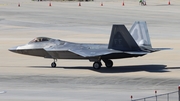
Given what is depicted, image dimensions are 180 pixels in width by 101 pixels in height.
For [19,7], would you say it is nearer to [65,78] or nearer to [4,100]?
[65,78]

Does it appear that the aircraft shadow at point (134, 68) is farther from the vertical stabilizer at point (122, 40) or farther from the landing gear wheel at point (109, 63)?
the vertical stabilizer at point (122, 40)

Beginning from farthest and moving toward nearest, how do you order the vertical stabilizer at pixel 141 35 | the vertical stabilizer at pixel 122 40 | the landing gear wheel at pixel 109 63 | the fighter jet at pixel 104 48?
the vertical stabilizer at pixel 141 35
the landing gear wheel at pixel 109 63
the vertical stabilizer at pixel 122 40
the fighter jet at pixel 104 48

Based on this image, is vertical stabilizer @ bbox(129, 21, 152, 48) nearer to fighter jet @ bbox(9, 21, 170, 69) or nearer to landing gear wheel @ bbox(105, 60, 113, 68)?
fighter jet @ bbox(9, 21, 170, 69)

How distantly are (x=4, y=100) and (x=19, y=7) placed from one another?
66.5m

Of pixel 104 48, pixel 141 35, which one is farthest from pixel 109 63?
pixel 141 35

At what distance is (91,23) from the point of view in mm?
75688

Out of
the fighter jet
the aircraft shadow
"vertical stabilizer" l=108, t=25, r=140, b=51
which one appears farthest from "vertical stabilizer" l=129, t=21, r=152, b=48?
"vertical stabilizer" l=108, t=25, r=140, b=51

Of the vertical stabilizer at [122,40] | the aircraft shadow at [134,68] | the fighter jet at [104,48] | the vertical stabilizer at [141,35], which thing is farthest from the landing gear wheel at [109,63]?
the vertical stabilizer at [141,35]

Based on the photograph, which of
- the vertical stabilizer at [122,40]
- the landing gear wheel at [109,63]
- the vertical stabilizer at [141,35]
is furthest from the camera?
the vertical stabilizer at [141,35]

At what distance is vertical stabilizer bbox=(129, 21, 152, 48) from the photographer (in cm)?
4430

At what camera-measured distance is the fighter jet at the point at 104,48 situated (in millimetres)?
41625

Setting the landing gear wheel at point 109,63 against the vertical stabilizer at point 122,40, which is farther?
the landing gear wheel at point 109,63

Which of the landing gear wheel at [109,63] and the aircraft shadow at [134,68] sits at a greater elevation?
the landing gear wheel at [109,63]

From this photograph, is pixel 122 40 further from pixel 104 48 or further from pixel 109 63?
pixel 109 63
